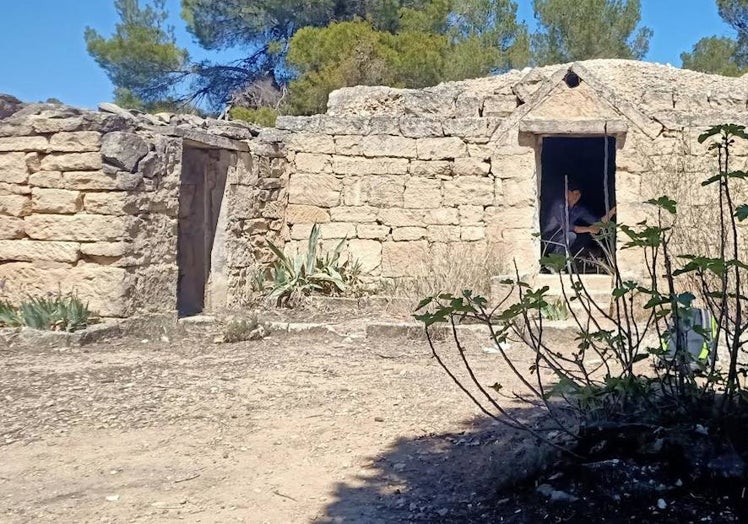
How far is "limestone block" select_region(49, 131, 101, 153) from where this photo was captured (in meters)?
6.62

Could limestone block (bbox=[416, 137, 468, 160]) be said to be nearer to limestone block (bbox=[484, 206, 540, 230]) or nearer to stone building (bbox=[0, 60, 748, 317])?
stone building (bbox=[0, 60, 748, 317])

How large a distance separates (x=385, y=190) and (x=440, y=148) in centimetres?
81

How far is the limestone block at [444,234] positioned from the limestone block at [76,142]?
3839mm

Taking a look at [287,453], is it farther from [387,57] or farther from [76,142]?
[387,57]

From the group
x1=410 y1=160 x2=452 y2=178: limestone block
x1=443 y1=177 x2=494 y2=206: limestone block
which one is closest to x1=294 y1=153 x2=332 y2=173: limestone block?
x1=410 y1=160 x2=452 y2=178: limestone block

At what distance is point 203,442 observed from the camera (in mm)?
3967

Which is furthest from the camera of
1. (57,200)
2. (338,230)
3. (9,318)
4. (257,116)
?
(257,116)

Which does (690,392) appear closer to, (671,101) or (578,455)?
(578,455)

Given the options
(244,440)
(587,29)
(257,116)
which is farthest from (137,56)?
(244,440)

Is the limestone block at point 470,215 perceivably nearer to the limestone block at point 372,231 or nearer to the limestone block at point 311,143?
the limestone block at point 372,231

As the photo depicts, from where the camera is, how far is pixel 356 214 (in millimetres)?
8938

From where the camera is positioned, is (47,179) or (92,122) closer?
(92,122)

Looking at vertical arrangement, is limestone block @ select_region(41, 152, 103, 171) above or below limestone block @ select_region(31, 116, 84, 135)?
below

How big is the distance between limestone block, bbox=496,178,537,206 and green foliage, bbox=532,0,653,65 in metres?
11.0
